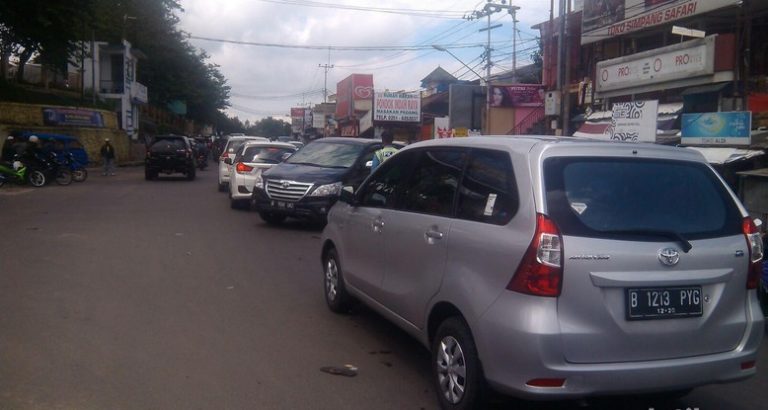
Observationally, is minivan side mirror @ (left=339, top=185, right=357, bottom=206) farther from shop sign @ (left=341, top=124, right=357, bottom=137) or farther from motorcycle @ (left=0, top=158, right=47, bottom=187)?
shop sign @ (left=341, top=124, right=357, bottom=137)

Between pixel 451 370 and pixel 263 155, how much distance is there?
45.4 ft

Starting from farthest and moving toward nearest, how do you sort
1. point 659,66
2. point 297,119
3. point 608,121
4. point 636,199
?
point 297,119, point 608,121, point 659,66, point 636,199

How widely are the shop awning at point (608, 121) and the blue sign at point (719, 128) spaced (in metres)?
3.00

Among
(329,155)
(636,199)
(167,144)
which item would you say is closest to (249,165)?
(329,155)

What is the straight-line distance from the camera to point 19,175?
2234cm

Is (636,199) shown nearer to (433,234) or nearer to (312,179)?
(433,234)

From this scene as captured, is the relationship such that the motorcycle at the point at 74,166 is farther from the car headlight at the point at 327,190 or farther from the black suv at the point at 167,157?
the car headlight at the point at 327,190

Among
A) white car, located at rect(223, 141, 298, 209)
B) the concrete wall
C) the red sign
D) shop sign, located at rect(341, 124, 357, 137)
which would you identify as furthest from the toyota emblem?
the red sign

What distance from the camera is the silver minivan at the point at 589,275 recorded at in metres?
4.14

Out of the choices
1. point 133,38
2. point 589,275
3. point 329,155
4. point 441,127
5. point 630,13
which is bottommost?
point 589,275

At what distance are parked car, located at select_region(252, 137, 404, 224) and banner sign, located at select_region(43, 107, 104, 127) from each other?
2557 cm

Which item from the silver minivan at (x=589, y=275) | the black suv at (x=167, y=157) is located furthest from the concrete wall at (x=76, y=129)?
the silver minivan at (x=589, y=275)

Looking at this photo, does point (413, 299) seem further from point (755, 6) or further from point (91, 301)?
point (755, 6)

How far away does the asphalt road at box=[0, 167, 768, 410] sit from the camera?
5230mm
